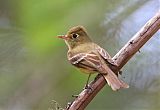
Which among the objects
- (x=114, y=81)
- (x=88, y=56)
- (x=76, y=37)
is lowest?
(x=114, y=81)

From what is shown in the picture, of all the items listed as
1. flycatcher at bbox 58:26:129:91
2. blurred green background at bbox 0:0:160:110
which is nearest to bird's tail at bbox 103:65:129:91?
flycatcher at bbox 58:26:129:91

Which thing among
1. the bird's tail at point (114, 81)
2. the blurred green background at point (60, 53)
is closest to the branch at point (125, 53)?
the bird's tail at point (114, 81)

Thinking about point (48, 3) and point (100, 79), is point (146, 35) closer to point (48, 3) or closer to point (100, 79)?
point (100, 79)

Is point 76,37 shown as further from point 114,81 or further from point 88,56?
point 114,81

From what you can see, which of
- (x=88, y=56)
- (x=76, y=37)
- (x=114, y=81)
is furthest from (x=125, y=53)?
(x=76, y=37)

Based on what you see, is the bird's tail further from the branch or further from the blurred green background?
the blurred green background

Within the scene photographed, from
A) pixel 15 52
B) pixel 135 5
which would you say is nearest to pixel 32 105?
pixel 15 52

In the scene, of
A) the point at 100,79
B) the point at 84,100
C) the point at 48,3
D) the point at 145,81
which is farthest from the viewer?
the point at 145,81
